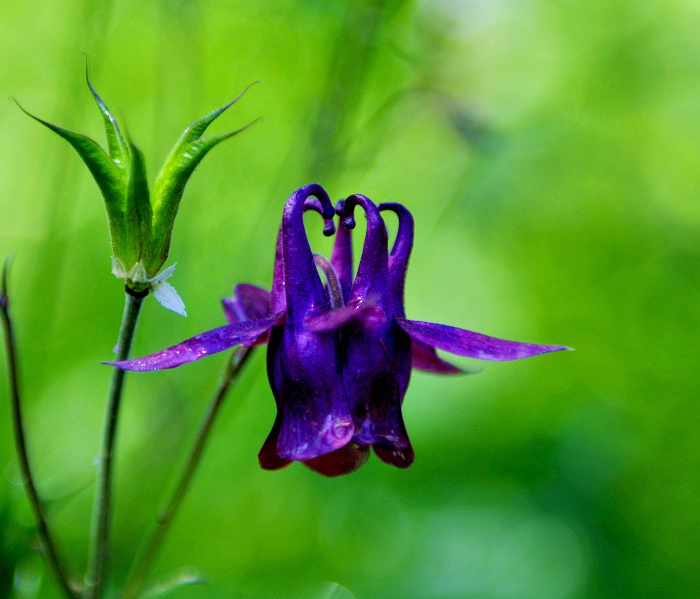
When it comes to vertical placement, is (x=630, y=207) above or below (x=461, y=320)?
above

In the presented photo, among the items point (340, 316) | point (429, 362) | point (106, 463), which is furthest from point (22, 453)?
point (429, 362)

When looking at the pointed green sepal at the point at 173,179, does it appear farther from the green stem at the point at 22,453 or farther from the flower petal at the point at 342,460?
the flower petal at the point at 342,460

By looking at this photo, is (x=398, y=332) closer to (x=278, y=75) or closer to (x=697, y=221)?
(x=278, y=75)

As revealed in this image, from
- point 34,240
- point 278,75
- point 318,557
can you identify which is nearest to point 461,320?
point 318,557

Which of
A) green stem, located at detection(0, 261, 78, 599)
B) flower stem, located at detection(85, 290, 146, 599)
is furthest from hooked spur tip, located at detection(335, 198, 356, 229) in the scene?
green stem, located at detection(0, 261, 78, 599)

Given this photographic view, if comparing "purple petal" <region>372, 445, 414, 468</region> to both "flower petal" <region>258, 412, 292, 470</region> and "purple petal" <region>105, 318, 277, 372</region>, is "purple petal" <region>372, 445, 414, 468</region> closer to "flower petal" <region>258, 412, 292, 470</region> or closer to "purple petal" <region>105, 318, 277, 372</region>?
"flower petal" <region>258, 412, 292, 470</region>

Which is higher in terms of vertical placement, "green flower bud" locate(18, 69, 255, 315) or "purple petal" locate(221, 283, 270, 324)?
"green flower bud" locate(18, 69, 255, 315)

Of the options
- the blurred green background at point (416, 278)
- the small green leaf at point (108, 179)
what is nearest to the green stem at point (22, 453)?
the small green leaf at point (108, 179)
